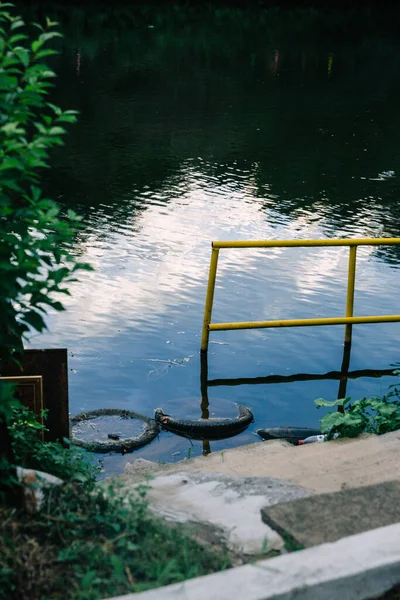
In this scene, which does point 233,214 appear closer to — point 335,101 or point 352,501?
point 352,501

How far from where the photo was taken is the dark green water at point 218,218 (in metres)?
9.16

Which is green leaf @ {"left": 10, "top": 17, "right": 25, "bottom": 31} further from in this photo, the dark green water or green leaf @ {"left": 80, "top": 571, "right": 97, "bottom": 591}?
the dark green water

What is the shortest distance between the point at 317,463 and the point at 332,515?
6.67 ft

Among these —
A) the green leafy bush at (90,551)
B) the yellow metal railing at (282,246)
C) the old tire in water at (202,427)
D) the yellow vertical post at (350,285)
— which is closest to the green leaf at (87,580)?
the green leafy bush at (90,551)

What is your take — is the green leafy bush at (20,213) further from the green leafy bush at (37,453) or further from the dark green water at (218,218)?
the dark green water at (218,218)

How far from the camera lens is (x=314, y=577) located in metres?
3.49

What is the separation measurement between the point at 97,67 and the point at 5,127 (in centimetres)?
2702

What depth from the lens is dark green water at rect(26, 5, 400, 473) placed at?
916 centimetres

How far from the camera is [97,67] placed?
2991cm

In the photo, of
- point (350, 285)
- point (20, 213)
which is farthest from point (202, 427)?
point (20, 213)

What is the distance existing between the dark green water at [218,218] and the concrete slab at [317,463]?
40.6 inches

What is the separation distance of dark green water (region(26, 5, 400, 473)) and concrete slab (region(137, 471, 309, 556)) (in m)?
2.33

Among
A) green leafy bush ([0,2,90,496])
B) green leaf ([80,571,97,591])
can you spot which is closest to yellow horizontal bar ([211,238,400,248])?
green leafy bush ([0,2,90,496])

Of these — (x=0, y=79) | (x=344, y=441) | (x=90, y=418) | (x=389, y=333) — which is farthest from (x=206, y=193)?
(x=0, y=79)
